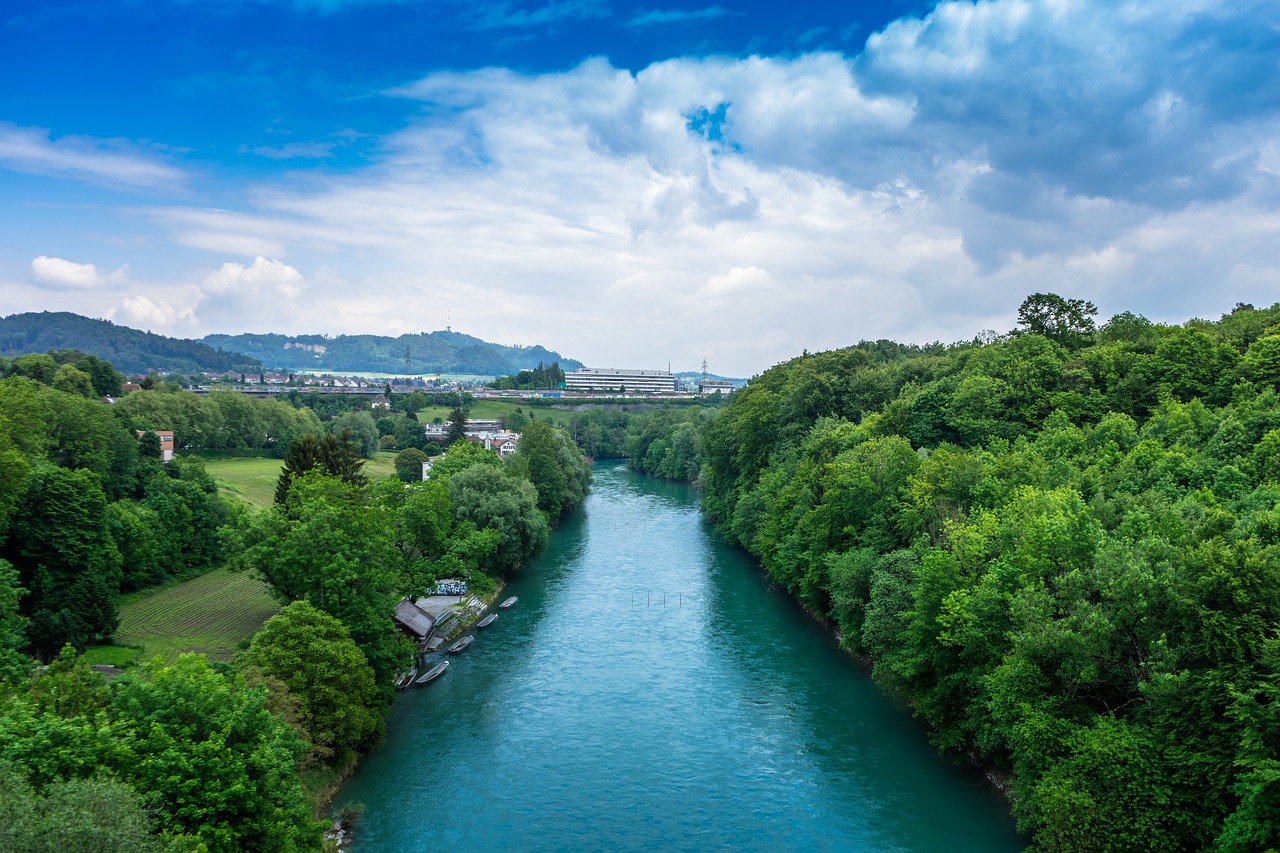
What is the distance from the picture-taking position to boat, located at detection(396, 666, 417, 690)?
33047 mm

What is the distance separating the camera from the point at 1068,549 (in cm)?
2314

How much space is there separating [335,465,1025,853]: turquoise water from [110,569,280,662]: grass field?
9.52m

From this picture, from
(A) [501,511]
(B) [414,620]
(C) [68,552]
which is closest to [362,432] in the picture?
(A) [501,511]

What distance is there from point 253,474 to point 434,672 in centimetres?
4921

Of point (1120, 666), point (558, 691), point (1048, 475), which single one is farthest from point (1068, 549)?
point (558, 691)

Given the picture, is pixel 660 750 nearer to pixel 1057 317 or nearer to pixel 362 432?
pixel 1057 317

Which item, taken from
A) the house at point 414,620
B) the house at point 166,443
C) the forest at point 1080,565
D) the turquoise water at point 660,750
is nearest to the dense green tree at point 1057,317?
the forest at point 1080,565

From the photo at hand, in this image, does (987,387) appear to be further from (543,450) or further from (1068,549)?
(543,450)

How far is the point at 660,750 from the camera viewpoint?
91.8ft

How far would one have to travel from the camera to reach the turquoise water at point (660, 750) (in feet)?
75.8

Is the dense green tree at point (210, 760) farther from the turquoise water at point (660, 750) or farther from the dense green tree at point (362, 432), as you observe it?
the dense green tree at point (362, 432)

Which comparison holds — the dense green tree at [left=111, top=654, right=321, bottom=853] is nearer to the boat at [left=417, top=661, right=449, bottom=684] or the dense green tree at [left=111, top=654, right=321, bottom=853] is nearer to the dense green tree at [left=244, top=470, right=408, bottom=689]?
the dense green tree at [left=244, top=470, right=408, bottom=689]

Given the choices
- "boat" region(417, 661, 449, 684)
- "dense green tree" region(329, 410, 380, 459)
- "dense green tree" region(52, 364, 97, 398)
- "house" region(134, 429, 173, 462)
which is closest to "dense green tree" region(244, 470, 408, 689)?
"boat" region(417, 661, 449, 684)

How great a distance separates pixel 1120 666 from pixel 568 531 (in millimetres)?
50481
